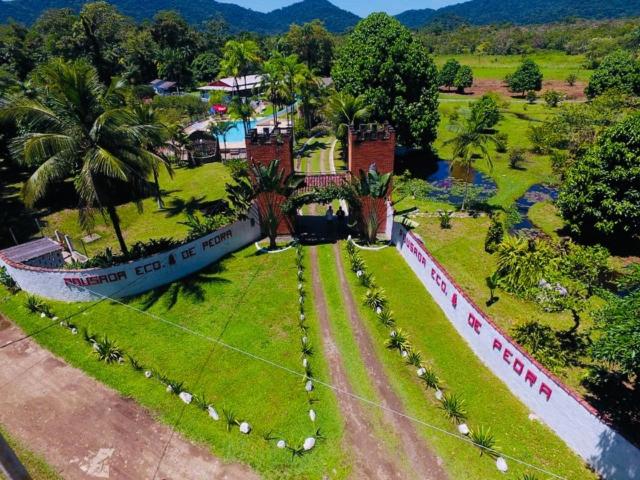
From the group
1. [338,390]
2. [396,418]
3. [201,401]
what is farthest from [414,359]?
[201,401]

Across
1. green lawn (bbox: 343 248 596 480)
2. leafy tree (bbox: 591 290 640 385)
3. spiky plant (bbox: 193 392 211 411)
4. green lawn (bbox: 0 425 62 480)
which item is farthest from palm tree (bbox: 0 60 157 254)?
leafy tree (bbox: 591 290 640 385)

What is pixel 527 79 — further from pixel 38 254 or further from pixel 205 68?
pixel 38 254

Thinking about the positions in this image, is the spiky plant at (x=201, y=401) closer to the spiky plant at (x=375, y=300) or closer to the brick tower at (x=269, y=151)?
the spiky plant at (x=375, y=300)

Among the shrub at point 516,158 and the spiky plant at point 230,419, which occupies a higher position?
the shrub at point 516,158

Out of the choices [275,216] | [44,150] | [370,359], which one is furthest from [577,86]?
[44,150]

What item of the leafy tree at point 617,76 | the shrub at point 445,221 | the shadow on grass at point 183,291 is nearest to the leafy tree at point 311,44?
the leafy tree at point 617,76

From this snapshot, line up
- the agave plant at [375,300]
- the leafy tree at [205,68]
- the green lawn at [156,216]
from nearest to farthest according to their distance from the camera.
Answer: the agave plant at [375,300] < the green lawn at [156,216] < the leafy tree at [205,68]

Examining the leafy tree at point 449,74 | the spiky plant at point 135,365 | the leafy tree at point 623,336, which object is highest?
the leafy tree at point 449,74
